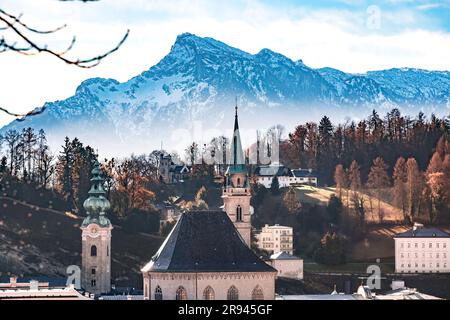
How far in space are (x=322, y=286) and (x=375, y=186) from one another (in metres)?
29.5

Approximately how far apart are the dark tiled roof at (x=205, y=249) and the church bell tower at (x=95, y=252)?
1979cm

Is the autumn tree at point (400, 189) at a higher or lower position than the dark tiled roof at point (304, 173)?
lower

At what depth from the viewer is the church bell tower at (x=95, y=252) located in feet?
326

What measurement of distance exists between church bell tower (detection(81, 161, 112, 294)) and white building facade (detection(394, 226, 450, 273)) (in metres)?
26.1

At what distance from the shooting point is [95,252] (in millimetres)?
100750

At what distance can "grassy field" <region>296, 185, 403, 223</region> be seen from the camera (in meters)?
128

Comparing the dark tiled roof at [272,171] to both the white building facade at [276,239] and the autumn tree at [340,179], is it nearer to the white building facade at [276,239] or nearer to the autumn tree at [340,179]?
the autumn tree at [340,179]

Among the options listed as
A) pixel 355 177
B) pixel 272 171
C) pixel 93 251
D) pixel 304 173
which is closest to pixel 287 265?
pixel 93 251

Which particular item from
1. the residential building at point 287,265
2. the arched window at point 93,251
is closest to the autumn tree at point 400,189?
the residential building at point 287,265

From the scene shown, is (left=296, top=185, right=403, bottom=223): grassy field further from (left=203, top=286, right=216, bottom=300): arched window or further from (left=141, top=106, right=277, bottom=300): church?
(left=203, top=286, right=216, bottom=300): arched window

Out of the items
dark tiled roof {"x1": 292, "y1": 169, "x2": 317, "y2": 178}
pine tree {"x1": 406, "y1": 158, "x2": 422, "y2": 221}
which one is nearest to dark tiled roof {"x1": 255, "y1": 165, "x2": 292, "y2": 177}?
dark tiled roof {"x1": 292, "y1": 169, "x2": 317, "y2": 178}

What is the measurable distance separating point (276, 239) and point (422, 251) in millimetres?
12363

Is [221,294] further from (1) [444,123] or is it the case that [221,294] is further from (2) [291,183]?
(1) [444,123]
